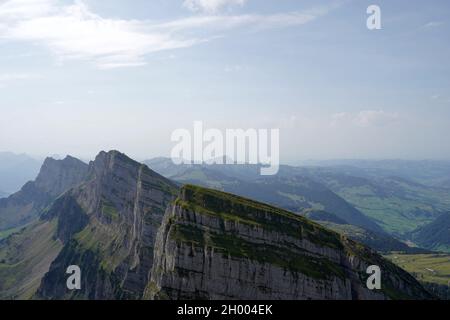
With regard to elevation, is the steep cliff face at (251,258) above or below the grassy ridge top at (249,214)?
below

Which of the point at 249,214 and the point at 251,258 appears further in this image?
the point at 249,214

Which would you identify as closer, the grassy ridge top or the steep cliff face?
the steep cliff face

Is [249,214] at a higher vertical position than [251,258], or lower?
higher

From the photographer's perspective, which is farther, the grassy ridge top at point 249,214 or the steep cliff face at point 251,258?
the grassy ridge top at point 249,214

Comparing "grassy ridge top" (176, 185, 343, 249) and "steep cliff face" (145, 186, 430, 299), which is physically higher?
"grassy ridge top" (176, 185, 343, 249)
